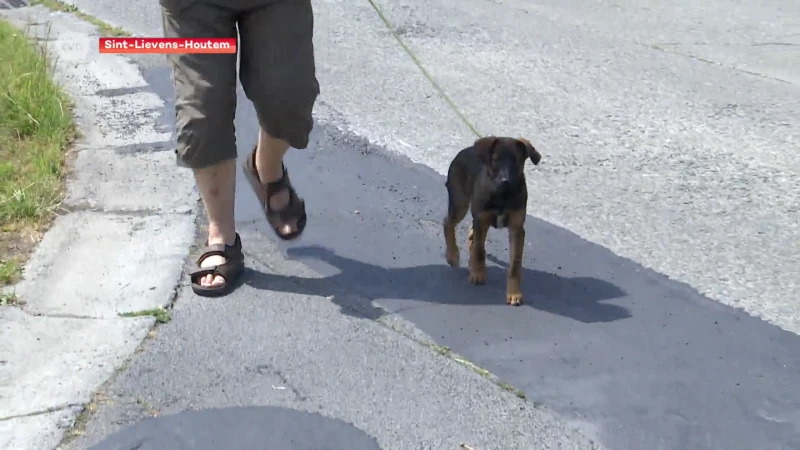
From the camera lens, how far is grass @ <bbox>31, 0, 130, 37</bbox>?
774cm

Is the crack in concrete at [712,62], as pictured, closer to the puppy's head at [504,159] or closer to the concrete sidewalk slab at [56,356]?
the puppy's head at [504,159]

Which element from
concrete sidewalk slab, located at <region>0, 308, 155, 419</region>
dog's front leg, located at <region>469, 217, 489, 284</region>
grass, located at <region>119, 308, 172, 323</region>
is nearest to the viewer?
concrete sidewalk slab, located at <region>0, 308, 155, 419</region>

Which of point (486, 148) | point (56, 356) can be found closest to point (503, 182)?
point (486, 148)

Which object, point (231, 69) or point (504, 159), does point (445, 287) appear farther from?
point (231, 69)

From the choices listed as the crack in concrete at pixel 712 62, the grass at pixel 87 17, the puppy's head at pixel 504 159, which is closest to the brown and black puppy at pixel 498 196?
the puppy's head at pixel 504 159

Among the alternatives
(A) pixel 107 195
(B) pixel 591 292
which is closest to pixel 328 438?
(B) pixel 591 292

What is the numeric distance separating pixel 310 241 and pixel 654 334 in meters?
1.56

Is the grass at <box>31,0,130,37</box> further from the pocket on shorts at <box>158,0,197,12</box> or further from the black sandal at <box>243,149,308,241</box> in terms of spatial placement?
the pocket on shorts at <box>158,0,197,12</box>

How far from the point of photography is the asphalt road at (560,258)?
3217 millimetres

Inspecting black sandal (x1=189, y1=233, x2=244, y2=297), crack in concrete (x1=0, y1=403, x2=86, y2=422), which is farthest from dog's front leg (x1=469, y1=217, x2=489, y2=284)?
crack in concrete (x1=0, y1=403, x2=86, y2=422)

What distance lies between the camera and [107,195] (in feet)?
15.4

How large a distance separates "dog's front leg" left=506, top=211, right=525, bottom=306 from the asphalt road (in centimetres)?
5

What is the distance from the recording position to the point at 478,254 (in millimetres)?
4055

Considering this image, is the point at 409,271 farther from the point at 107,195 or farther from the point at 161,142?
the point at 161,142
